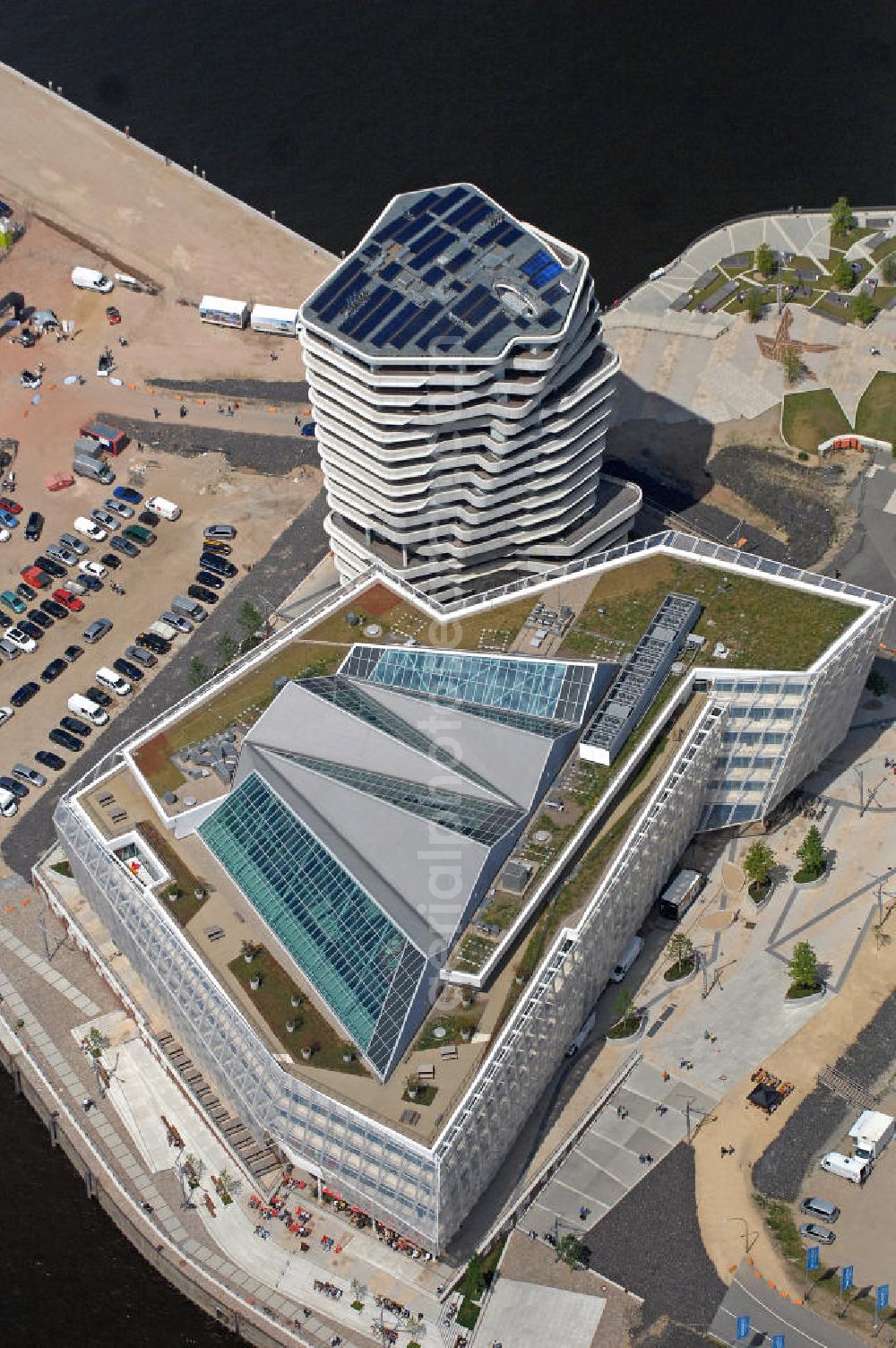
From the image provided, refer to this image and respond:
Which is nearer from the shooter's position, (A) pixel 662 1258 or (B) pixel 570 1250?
(B) pixel 570 1250

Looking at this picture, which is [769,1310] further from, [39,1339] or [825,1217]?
[39,1339]

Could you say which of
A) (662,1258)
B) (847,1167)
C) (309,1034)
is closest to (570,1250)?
(662,1258)

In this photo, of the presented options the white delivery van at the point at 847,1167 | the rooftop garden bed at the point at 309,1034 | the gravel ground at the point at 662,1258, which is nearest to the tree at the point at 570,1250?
the gravel ground at the point at 662,1258

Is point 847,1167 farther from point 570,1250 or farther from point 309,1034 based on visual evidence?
point 309,1034

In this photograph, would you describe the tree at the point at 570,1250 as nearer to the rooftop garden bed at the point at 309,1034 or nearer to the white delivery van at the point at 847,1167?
the rooftop garden bed at the point at 309,1034

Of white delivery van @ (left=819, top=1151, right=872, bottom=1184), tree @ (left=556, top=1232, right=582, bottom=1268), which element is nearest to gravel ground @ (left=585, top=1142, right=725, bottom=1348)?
tree @ (left=556, top=1232, right=582, bottom=1268)

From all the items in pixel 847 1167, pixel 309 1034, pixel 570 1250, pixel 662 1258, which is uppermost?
pixel 847 1167

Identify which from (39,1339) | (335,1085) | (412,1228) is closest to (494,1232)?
(412,1228)

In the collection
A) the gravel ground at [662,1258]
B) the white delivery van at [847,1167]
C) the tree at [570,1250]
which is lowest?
the tree at [570,1250]
